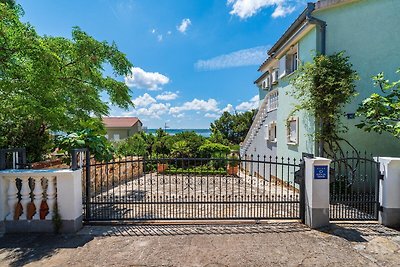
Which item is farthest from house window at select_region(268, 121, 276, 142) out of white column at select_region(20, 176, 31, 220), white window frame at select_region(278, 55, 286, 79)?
white column at select_region(20, 176, 31, 220)

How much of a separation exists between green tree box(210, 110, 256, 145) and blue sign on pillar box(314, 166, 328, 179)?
99.6ft

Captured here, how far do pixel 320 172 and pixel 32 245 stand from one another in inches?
245

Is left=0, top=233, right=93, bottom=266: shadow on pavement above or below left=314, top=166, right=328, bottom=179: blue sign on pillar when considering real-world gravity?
below

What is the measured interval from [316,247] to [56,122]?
798 centimetres

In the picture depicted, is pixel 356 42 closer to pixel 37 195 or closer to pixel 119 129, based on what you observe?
pixel 37 195

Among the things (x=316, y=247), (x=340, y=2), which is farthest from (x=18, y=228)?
(x=340, y=2)

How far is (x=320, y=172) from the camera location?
17.5ft

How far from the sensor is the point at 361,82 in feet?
28.9

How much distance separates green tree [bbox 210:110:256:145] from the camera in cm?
3616

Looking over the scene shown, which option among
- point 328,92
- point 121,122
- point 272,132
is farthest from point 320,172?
point 121,122

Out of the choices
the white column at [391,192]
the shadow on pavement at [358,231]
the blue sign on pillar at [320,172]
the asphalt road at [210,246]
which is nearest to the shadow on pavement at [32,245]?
the asphalt road at [210,246]

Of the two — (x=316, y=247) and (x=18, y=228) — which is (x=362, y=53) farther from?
(x=18, y=228)

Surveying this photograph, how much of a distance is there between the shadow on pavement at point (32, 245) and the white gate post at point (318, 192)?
4925 millimetres

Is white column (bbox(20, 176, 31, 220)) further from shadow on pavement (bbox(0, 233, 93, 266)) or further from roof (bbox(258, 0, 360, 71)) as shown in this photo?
roof (bbox(258, 0, 360, 71))
